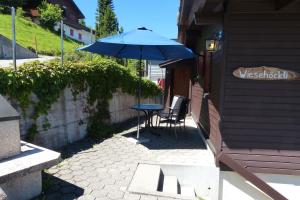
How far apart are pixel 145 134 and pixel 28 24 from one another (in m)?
28.9

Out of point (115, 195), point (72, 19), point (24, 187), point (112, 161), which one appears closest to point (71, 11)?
point (72, 19)

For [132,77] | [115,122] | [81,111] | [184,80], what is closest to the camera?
[81,111]

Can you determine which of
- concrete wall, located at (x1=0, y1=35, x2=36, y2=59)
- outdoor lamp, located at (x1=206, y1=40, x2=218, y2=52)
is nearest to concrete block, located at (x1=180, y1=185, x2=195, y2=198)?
outdoor lamp, located at (x1=206, y1=40, x2=218, y2=52)

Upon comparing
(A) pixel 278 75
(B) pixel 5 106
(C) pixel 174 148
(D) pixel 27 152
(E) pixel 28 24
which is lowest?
(C) pixel 174 148

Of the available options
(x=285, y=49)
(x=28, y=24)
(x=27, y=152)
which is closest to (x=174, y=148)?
(x=285, y=49)

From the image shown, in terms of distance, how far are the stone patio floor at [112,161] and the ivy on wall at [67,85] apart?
2.35 feet

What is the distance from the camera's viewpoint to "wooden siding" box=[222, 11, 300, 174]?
5.33 m

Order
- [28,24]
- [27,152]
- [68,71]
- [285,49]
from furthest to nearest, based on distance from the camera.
→ [28,24]
[68,71]
[285,49]
[27,152]

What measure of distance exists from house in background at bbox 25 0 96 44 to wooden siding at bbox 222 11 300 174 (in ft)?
114

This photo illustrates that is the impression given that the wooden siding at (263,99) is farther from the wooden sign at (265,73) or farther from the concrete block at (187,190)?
the concrete block at (187,190)

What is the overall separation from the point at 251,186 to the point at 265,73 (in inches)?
76.3

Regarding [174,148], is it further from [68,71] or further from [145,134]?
[68,71]

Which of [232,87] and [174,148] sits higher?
[232,87]

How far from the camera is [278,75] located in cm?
533
